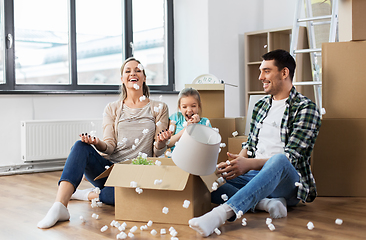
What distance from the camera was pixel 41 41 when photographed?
13.1 feet

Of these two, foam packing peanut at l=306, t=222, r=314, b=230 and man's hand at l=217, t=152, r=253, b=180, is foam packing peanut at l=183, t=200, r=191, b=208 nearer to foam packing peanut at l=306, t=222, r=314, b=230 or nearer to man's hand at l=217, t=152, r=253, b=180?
man's hand at l=217, t=152, r=253, b=180

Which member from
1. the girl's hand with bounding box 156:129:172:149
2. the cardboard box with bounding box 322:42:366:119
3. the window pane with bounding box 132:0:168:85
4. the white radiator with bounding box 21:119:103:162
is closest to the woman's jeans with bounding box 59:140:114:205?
the girl's hand with bounding box 156:129:172:149

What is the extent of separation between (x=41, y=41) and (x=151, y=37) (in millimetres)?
1270

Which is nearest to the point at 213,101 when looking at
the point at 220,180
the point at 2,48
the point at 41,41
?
the point at 220,180

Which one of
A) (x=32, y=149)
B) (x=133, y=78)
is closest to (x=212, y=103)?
(x=133, y=78)

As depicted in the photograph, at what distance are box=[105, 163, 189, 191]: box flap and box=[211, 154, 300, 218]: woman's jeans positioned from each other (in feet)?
0.76

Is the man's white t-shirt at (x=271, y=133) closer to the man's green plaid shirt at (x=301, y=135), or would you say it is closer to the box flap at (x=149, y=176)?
the man's green plaid shirt at (x=301, y=135)

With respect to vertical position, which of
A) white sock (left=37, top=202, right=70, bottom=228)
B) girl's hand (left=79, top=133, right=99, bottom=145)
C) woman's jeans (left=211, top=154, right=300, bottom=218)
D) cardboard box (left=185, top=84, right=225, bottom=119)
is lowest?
white sock (left=37, top=202, right=70, bottom=228)

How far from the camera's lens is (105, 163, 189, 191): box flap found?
1721 mm

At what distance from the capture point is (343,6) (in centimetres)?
242

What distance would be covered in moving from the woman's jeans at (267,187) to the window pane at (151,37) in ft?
9.33

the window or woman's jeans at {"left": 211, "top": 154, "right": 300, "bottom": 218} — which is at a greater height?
the window

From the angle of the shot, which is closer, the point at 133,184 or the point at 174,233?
the point at 174,233

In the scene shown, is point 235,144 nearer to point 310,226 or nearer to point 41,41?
point 310,226
